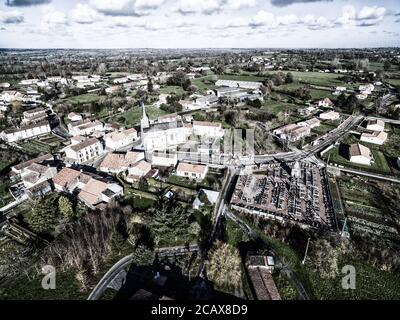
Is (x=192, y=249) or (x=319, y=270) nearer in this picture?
(x=319, y=270)

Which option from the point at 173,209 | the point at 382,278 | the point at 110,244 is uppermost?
the point at 173,209

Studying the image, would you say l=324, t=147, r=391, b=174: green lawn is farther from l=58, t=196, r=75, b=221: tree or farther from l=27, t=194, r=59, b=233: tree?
l=27, t=194, r=59, b=233: tree

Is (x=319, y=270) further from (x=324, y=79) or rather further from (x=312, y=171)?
(x=324, y=79)

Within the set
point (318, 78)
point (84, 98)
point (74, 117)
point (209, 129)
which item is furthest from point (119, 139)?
point (318, 78)

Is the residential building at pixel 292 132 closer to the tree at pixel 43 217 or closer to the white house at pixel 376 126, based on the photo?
the white house at pixel 376 126

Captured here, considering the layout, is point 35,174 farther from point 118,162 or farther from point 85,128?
point 85,128

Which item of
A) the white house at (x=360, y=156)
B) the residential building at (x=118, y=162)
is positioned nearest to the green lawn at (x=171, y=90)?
the residential building at (x=118, y=162)

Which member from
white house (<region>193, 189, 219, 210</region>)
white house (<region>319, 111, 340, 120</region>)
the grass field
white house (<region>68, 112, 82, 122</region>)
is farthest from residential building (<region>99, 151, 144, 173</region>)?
white house (<region>319, 111, 340, 120</region>)
